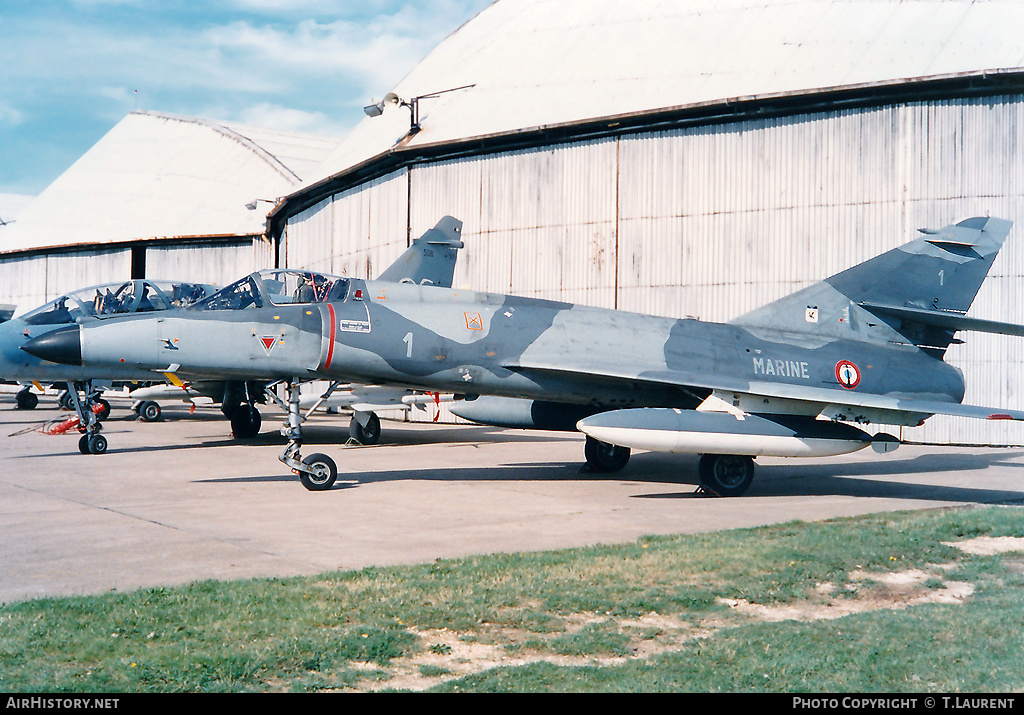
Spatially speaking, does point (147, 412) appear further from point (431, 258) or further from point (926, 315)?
point (926, 315)

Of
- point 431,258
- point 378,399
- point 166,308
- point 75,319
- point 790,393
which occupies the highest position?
point 431,258

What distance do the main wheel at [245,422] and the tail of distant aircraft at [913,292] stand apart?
11.2m

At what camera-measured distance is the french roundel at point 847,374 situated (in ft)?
43.2

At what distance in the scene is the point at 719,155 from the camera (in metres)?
20.9

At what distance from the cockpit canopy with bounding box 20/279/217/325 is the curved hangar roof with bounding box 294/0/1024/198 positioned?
420 inches

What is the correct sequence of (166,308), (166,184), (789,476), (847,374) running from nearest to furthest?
(847,374)
(789,476)
(166,308)
(166,184)

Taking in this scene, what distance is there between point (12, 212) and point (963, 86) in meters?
64.2

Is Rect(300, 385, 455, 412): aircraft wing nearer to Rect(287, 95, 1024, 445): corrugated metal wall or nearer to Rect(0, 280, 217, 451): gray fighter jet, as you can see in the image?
Rect(0, 280, 217, 451): gray fighter jet

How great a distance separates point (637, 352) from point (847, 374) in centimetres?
328

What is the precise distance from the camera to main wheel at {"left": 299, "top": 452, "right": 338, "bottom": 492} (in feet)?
36.6

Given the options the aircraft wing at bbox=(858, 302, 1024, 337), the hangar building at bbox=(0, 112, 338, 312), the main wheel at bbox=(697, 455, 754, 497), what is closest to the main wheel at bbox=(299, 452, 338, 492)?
the main wheel at bbox=(697, 455, 754, 497)

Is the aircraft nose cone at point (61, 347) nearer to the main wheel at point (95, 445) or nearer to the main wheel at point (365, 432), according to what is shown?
the main wheel at point (95, 445)

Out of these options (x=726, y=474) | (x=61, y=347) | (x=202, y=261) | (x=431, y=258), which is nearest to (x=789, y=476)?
(x=726, y=474)

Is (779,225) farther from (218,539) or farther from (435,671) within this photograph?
(435,671)
